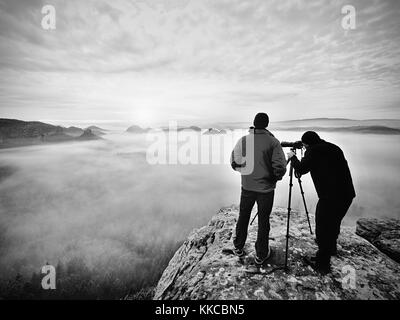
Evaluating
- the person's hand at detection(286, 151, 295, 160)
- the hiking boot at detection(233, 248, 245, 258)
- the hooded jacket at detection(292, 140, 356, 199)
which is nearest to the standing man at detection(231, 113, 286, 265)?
the person's hand at detection(286, 151, 295, 160)

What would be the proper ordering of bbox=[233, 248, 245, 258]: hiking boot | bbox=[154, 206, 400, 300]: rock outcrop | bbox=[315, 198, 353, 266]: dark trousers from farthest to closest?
bbox=[233, 248, 245, 258]: hiking boot
bbox=[315, 198, 353, 266]: dark trousers
bbox=[154, 206, 400, 300]: rock outcrop

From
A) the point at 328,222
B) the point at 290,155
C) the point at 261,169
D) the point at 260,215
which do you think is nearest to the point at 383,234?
the point at 328,222

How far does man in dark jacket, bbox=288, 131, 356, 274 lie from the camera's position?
4020 mm

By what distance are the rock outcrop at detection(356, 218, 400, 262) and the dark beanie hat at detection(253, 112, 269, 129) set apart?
601 cm

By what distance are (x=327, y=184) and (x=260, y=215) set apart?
61.5 inches

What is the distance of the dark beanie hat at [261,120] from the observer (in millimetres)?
4363

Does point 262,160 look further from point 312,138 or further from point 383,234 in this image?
point 383,234

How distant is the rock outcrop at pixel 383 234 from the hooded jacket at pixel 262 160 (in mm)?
5227

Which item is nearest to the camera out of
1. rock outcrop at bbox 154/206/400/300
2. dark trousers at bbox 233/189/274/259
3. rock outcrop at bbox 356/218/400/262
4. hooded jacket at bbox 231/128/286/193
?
rock outcrop at bbox 154/206/400/300

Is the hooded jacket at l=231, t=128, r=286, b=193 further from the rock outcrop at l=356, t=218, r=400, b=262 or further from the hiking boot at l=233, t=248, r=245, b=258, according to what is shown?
the rock outcrop at l=356, t=218, r=400, b=262

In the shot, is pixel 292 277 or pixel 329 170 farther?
pixel 292 277

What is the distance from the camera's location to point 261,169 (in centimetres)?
441
